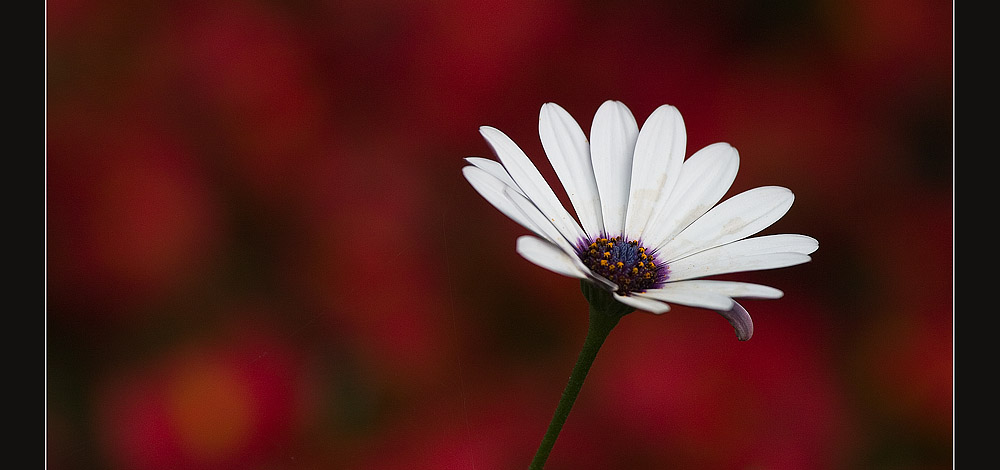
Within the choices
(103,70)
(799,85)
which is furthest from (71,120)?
(799,85)

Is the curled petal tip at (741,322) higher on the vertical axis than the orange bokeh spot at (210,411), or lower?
higher

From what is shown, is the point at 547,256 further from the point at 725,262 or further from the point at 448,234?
the point at 448,234

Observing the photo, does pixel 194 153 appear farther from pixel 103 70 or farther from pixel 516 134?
pixel 516 134

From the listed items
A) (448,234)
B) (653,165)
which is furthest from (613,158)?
(448,234)

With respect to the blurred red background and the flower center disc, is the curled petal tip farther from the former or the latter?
the blurred red background

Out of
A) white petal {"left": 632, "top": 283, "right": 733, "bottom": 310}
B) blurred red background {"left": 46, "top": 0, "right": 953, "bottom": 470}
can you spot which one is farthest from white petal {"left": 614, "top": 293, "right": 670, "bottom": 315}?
blurred red background {"left": 46, "top": 0, "right": 953, "bottom": 470}

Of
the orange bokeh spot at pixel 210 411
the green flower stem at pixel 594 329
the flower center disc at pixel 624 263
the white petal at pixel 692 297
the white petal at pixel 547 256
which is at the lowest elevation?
the orange bokeh spot at pixel 210 411

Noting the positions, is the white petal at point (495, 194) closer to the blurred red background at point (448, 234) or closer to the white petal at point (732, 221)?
the white petal at point (732, 221)

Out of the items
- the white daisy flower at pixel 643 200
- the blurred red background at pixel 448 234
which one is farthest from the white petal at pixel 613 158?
the blurred red background at pixel 448 234
